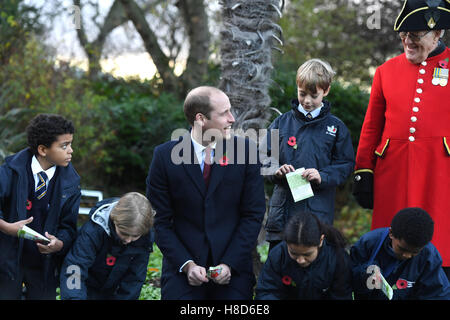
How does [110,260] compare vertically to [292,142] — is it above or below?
below

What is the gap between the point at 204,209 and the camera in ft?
12.2

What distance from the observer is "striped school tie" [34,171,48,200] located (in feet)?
13.0

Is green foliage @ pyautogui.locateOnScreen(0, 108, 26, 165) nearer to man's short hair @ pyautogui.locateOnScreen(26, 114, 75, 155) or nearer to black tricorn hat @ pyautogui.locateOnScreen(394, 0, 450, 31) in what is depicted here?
man's short hair @ pyautogui.locateOnScreen(26, 114, 75, 155)

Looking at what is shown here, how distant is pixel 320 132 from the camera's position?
401 cm

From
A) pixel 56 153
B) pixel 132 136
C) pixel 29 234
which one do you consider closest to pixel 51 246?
pixel 29 234

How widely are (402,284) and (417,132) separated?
108cm

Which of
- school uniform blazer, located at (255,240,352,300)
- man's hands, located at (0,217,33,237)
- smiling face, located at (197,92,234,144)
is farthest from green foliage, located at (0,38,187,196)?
school uniform blazer, located at (255,240,352,300)

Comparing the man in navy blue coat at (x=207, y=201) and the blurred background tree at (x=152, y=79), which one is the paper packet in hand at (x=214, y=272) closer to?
the man in navy blue coat at (x=207, y=201)

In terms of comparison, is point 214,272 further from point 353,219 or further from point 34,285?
point 353,219

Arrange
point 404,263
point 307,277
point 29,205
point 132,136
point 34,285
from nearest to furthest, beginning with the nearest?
point 307,277, point 404,263, point 29,205, point 34,285, point 132,136

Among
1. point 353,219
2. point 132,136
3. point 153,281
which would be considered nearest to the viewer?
point 153,281

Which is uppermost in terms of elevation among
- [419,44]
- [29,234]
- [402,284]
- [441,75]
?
[419,44]

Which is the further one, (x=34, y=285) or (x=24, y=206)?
(x=34, y=285)

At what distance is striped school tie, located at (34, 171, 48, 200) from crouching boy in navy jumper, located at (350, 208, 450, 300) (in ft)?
7.31
